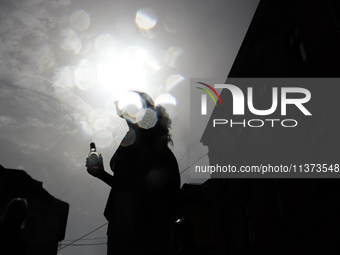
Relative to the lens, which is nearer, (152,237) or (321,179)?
(152,237)

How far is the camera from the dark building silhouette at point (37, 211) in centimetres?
2266

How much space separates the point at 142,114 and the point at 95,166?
0.53m

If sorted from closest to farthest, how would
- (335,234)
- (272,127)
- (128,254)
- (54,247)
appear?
(128,254)
(335,234)
(272,127)
(54,247)

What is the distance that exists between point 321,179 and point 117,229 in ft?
29.3

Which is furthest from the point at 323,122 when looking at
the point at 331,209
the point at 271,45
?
the point at 271,45

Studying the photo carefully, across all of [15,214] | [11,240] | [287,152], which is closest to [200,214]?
[287,152]

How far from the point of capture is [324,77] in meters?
9.27

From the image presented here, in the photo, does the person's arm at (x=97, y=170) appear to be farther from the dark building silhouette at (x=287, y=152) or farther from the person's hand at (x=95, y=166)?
the dark building silhouette at (x=287, y=152)

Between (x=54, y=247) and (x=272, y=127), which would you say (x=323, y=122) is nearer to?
(x=272, y=127)

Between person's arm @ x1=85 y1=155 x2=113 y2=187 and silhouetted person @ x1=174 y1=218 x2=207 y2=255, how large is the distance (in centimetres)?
65

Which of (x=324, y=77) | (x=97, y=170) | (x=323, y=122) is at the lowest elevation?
(x=97, y=170)

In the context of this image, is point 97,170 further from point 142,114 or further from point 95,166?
point 142,114

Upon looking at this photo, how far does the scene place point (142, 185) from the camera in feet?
6.59

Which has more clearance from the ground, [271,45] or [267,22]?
[267,22]
